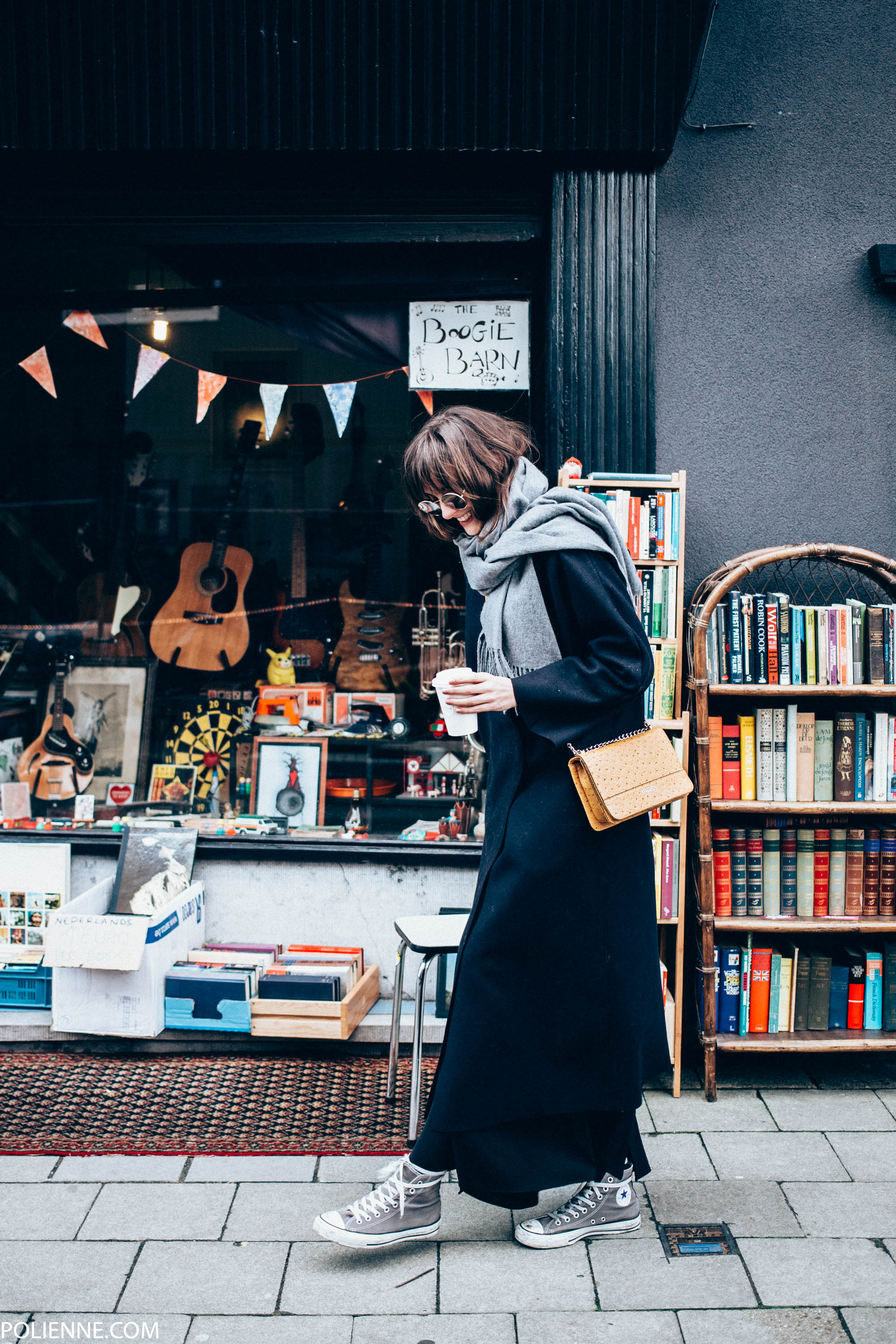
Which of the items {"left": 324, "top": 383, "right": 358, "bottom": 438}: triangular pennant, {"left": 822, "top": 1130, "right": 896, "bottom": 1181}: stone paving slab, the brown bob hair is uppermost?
{"left": 324, "top": 383, "right": 358, "bottom": 438}: triangular pennant

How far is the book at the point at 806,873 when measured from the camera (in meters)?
3.44

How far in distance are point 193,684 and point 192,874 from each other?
105 centimetres

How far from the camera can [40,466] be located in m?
4.67

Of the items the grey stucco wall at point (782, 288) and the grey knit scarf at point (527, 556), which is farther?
the grey stucco wall at point (782, 288)

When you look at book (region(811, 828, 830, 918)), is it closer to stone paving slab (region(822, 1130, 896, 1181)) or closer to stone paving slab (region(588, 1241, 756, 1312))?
stone paving slab (region(822, 1130, 896, 1181))

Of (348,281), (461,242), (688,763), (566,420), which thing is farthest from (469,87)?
(688,763)

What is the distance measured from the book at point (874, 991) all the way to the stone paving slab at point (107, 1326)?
2.39 meters

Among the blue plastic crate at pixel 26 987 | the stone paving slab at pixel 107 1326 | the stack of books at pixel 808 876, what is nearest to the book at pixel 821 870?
the stack of books at pixel 808 876

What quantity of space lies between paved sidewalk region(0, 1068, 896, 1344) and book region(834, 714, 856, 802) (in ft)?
3.56

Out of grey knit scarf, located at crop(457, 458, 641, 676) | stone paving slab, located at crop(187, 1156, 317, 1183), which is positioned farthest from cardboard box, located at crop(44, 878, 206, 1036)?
grey knit scarf, located at crop(457, 458, 641, 676)

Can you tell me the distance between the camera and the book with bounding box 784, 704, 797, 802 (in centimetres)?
341

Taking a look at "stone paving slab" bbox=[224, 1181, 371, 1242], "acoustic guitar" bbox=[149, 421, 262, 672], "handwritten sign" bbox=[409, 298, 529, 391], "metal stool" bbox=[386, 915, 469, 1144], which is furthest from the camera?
"acoustic guitar" bbox=[149, 421, 262, 672]

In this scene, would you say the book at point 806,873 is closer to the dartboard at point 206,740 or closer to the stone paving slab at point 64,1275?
the stone paving slab at point 64,1275

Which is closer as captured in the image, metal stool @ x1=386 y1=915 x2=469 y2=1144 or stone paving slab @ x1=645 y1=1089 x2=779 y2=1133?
metal stool @ x1=386 y1=915 x2=469 y2=1144
